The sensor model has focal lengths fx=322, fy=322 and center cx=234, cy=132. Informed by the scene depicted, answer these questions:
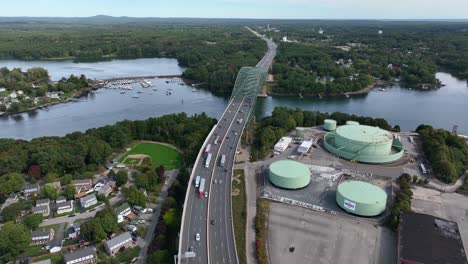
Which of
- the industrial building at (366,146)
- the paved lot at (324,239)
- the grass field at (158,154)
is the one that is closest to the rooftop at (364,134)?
the industrial building at (366,146)

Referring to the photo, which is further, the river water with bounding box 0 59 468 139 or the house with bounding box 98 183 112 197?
the river water with bounding box 0 59 468 139

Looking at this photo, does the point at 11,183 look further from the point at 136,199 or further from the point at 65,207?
the point at 136,199

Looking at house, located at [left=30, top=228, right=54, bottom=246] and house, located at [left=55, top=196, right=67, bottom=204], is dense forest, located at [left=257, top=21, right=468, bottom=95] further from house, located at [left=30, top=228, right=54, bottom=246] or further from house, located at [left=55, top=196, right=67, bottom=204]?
house, located at [left=30, top=228, right=54, bottom=246]

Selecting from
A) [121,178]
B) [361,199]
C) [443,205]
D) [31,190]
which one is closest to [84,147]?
[31,190]

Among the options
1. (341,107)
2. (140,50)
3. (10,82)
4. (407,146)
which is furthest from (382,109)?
(140,50)

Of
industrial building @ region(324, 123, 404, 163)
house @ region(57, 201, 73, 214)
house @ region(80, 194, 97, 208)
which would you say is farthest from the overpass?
industrial building @ region(324, 123, 404, 163)

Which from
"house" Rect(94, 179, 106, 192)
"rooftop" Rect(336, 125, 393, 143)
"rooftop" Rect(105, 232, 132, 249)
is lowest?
"house" Rect(94, 179, 106, 192)
